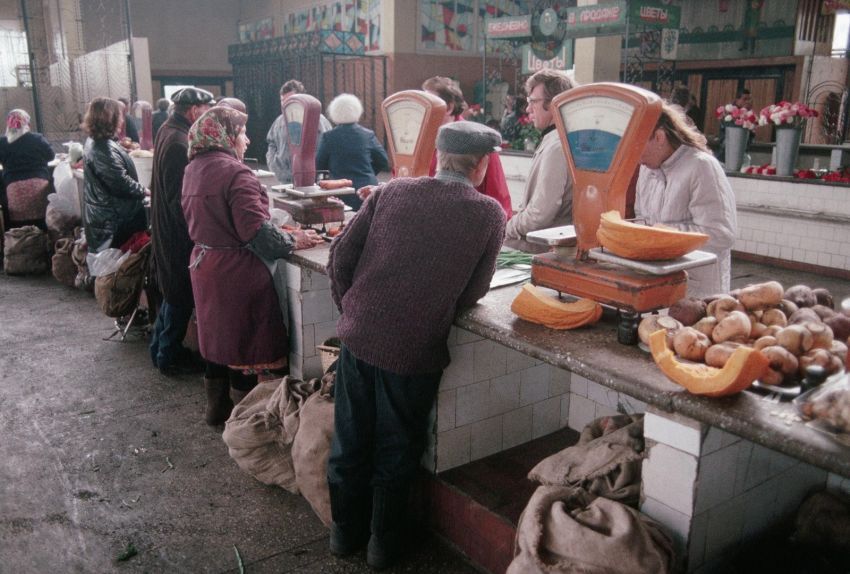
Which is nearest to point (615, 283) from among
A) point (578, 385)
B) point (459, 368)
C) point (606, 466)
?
point (606, 466)

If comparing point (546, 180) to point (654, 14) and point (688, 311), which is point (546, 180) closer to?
point (688, 311)

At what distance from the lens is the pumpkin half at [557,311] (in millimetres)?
2270

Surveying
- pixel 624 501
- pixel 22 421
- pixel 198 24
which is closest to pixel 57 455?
pixel 22 421

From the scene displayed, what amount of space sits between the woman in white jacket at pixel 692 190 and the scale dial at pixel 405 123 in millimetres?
1005

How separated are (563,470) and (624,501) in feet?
0.75

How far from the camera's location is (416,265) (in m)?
2.45

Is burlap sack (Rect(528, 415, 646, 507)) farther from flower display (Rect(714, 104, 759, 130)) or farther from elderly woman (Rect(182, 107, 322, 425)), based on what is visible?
flower display (Rect(714, 104, 759, 130))

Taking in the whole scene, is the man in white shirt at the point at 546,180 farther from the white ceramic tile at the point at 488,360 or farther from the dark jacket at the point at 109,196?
the dark jacket at the point at 109,196

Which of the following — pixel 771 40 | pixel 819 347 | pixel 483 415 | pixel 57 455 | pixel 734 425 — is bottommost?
pixel 57 455

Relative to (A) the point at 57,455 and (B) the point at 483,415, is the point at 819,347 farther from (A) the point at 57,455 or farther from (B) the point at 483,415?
(A) the point at 57,455

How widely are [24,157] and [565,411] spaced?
273 inches

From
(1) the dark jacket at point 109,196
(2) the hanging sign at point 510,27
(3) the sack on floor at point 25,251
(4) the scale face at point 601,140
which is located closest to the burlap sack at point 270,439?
(4) the scale face at point 601,140

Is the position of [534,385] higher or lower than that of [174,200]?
lower

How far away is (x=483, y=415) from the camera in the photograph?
9.86ft
